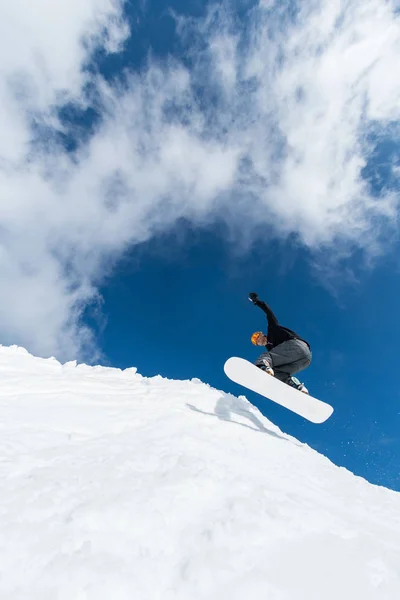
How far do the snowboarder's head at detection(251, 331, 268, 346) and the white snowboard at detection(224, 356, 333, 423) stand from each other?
1.43 meters

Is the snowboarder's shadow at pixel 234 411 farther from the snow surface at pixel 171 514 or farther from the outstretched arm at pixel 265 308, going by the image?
the outstretched arm at pixel 265 308

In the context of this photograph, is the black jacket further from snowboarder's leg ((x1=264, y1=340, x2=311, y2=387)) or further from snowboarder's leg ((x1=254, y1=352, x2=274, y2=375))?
snowboarder's leg ((x1=254, y1=352, x2=274, y2=375))

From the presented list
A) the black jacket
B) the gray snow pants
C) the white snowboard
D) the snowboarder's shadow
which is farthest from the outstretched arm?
the snowboarder's shadow

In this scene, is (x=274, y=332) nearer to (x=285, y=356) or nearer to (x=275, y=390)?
(x=285, y=356)

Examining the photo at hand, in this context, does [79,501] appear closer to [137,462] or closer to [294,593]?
[137,462]

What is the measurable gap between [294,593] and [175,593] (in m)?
0.88

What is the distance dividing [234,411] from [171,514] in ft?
16.1

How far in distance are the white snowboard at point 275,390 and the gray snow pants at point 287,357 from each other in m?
0.54

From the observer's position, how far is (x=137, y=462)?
14.9 ft

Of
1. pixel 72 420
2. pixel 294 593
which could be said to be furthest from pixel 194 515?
pixel 72 420

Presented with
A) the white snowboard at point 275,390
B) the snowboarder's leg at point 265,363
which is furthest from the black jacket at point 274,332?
the white snowboard at point 275,390

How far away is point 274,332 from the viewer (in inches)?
399

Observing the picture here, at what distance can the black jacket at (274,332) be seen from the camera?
9.88 meters

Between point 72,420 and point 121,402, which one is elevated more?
point 121,402
